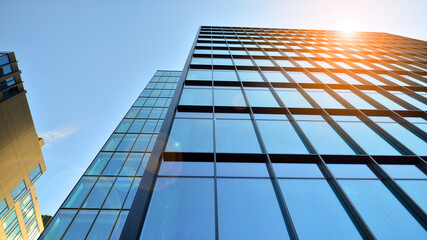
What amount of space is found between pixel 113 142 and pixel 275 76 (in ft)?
48.4

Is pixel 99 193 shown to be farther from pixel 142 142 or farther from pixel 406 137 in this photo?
pixel 406 137

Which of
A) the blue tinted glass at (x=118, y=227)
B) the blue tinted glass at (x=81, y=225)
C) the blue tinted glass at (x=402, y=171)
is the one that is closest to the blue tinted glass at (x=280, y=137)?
the blue tinted glass at (x=402, y=171)

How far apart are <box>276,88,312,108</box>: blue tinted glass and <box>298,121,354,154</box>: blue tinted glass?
1530mm

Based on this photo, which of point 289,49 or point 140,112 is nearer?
point 289,49

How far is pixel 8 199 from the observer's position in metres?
23.6

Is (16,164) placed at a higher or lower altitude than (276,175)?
lower

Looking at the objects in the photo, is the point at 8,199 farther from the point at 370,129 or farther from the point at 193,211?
the point at 370,129

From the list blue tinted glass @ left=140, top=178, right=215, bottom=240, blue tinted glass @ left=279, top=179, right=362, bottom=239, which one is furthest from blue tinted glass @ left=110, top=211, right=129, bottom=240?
blue tinted glass @ left=279, top=179, right=362, bottom=239

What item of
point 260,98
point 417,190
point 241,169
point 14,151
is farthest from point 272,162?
point 14,151

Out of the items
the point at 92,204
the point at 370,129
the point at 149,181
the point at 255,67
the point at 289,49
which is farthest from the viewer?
the point at 289,49

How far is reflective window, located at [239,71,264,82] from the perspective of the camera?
13.1 m

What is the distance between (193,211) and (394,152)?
8.19 m

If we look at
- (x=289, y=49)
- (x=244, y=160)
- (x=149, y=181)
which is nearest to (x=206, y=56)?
(x=289, y=49)

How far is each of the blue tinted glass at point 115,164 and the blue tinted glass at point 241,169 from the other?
11270 millimetres
